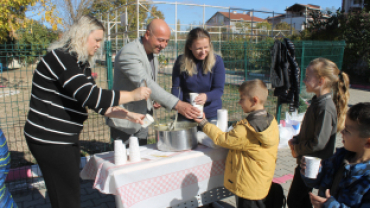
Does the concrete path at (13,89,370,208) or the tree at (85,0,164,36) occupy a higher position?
the tree at (85,0,164,36)

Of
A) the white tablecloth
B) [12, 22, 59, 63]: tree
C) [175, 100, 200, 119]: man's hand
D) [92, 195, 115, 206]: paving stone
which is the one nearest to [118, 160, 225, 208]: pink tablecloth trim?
the white tablecloth

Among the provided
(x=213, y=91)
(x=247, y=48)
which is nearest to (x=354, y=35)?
(x=247, y=48)

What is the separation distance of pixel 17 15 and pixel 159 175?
391 centimetres

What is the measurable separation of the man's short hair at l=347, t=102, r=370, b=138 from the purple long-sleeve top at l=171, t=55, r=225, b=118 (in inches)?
60.7

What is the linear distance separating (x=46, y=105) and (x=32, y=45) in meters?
2.32

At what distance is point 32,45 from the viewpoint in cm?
359

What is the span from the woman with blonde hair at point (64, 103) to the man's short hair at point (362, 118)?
1.44 m

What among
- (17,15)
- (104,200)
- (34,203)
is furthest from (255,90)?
(17,15)

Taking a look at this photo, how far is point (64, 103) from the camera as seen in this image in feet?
5.81

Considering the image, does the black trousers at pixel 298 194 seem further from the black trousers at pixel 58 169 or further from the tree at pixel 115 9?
the tree at pixel 115 9

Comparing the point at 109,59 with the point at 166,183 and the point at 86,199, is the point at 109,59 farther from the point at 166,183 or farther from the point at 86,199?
the point at 166,183

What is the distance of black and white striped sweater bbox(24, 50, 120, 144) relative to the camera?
Answer: 170 cm

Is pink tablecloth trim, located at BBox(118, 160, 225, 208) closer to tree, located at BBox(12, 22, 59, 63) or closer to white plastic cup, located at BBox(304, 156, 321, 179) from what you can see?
white plastic cup, located at BBox(304, 156, 321, 179)

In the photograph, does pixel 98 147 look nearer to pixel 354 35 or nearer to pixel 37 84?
pixel 37 84
